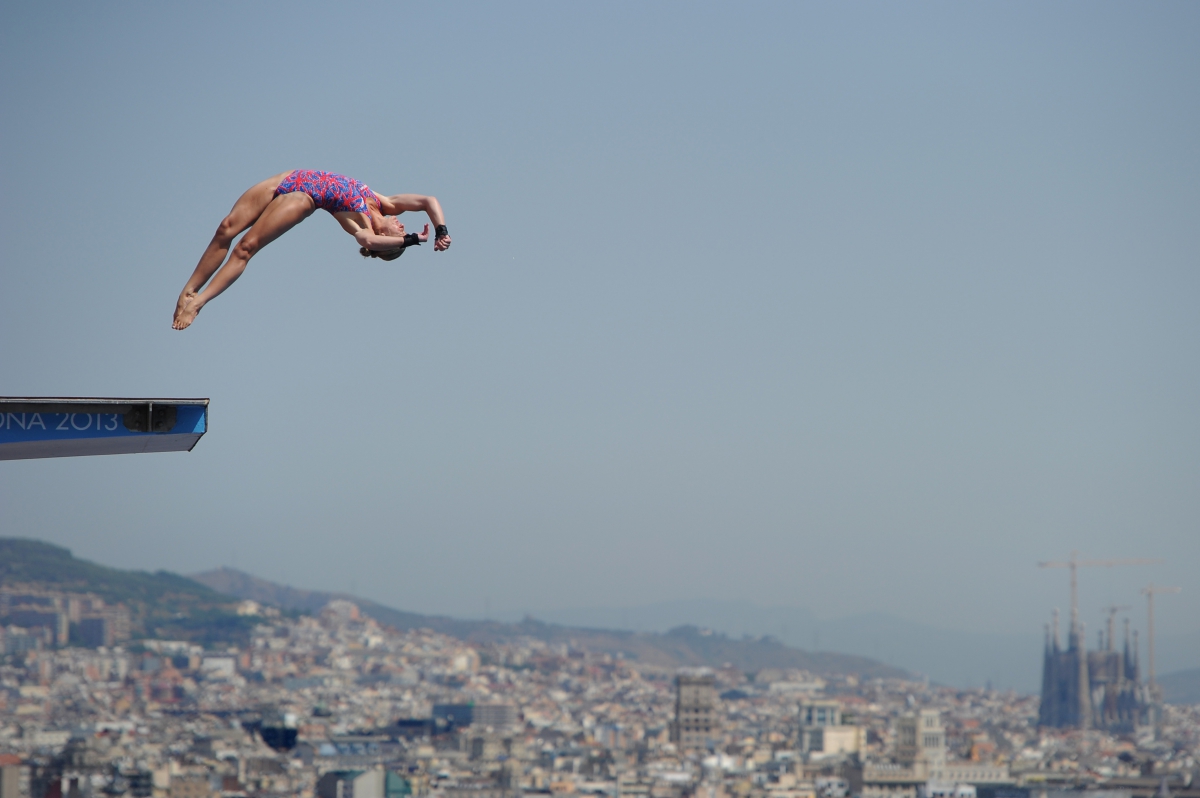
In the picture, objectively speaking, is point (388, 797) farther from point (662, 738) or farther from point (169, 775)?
point (662, 738)

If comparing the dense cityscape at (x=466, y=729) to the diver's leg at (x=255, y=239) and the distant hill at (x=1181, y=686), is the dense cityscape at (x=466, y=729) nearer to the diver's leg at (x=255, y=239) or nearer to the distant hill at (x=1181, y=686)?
the distant hill at (x=1181, y=686)

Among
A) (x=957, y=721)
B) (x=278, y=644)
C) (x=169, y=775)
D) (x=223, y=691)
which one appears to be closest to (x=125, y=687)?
(x=223, y=691)

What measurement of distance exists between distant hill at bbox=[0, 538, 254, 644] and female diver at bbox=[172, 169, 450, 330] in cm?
13328

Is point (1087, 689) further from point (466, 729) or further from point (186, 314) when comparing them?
point (186, 314)

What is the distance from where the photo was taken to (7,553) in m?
142

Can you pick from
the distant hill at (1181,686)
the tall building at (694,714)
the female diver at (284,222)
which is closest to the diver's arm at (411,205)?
the female diver at (284,222)

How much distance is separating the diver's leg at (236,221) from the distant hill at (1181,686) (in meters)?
188

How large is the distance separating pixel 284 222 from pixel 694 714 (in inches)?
3841

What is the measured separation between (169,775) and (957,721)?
77.9m

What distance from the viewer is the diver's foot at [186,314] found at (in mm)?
7426

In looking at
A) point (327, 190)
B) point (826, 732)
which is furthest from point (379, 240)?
point (826, 732)

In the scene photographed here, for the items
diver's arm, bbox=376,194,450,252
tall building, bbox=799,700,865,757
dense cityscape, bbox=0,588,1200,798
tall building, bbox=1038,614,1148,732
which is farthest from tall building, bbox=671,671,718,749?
diver's arm, bbox=376,194,450,252

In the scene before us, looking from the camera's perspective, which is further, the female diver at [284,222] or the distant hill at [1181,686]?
the distant hill at [1181,686]

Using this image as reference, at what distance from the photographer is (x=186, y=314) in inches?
294
